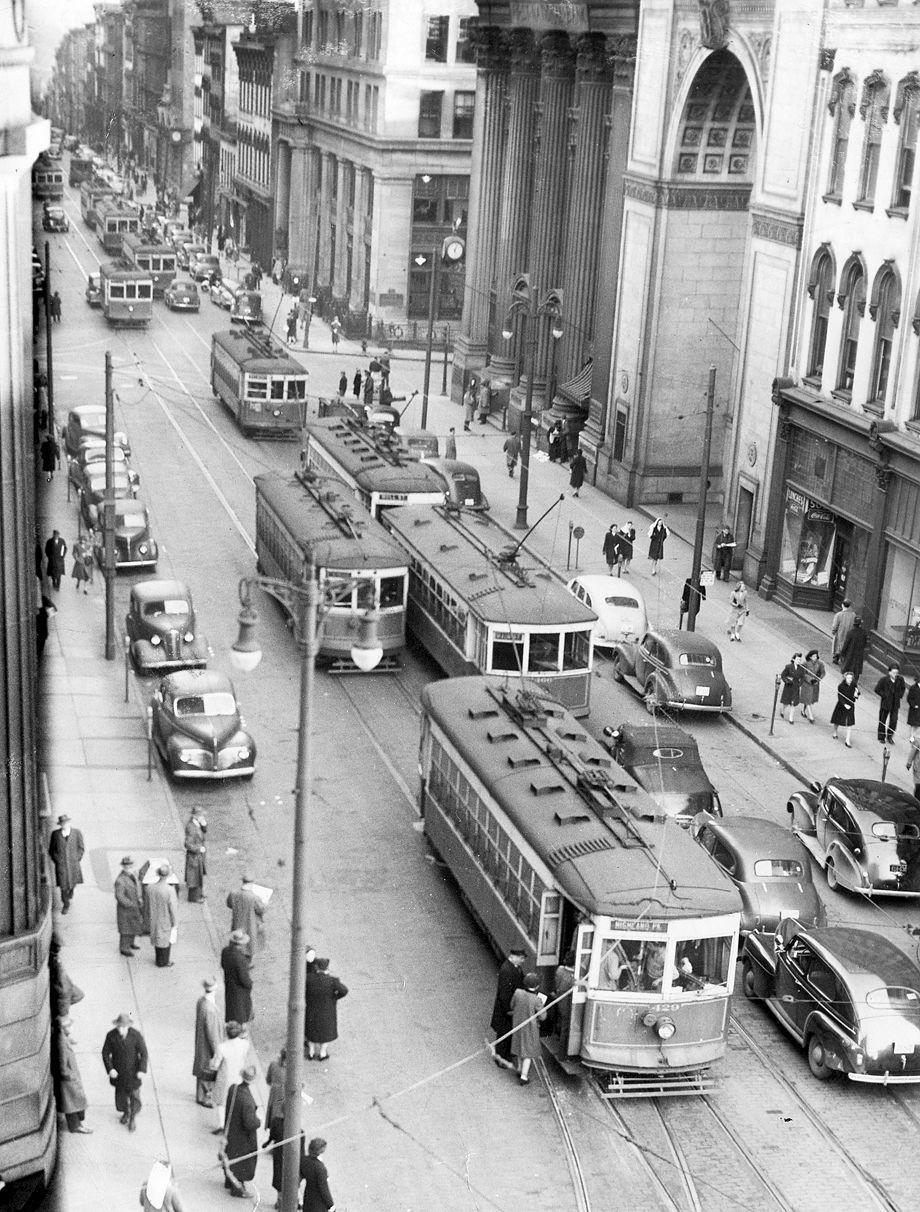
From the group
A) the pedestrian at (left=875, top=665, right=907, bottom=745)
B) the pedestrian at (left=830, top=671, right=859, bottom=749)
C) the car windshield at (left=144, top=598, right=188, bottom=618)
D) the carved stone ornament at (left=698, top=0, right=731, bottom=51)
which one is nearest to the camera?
the pedestrian at (left=875, top=665, right=907, bottom=745)

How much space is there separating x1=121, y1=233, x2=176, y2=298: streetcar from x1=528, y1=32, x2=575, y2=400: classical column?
102ft

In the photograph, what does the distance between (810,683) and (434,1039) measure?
54.9 feet

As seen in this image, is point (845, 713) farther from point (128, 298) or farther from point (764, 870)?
point (128, 298)

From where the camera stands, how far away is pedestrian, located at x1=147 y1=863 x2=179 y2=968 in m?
26.2

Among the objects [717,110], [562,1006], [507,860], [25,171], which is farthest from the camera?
[717,110]

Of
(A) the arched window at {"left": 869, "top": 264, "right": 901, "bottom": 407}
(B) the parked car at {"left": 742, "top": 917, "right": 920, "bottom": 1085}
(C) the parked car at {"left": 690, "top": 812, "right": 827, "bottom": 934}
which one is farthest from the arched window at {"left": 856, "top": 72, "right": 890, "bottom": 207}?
(B) the parked car at {"left": 742, "top": 917, "right": 920, "bottom": 1085}

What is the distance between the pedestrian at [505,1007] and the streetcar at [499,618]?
32.0 feet

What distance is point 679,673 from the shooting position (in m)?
39.8

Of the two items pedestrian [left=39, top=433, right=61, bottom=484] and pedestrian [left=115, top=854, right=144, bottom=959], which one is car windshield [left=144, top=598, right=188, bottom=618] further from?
pedestrian [left=115, top=854, right=144, bottom=959]

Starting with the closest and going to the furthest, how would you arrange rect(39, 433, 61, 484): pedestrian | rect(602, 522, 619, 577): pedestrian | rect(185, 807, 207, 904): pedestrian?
rect(185, 807, 207, 904): pedestrian, rect(602, 522, 619, 577): pedestrian, rect(39, 433, 61, 484): pedestrian

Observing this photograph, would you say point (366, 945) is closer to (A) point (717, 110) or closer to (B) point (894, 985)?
(B) point (894, 985)

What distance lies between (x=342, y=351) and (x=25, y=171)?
73.3 meters

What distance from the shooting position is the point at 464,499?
186 ft

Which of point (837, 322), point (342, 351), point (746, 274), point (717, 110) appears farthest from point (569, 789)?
point (342, 351)
